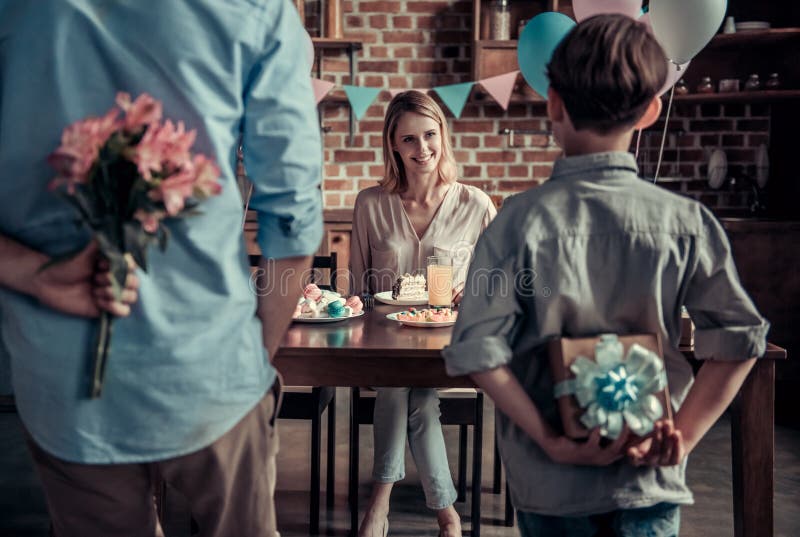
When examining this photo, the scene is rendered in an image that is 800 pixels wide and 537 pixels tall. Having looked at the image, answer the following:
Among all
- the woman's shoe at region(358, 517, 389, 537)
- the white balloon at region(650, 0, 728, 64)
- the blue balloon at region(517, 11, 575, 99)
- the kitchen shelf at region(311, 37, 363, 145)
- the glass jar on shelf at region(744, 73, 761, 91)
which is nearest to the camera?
the woman's shoe at region(358, 517, 389, 537)

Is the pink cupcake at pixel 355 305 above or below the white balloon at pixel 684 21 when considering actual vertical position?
below

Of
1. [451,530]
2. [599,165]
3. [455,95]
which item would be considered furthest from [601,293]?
[455,95]

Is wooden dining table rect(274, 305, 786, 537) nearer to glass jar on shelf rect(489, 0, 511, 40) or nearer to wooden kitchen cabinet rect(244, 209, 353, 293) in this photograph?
wooden kitchen cabinet rect(244, 209, 353, 293)

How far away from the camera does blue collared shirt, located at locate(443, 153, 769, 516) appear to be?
1.03 meters

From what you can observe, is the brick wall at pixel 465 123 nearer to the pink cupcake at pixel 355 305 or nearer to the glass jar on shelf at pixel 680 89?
the glass jar on shelf at pixel 680 89

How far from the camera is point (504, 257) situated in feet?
3.45

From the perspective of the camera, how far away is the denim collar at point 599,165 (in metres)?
1.05

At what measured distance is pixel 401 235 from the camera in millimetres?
2639

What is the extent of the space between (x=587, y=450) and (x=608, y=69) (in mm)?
499

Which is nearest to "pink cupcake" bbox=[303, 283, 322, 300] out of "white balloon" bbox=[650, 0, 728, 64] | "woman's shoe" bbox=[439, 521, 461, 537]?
"woman's shoe" bbox=[439, 521, 461, 537]

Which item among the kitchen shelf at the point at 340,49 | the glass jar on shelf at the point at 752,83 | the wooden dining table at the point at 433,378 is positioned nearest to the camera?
the wooden dining table at the point at 433,378

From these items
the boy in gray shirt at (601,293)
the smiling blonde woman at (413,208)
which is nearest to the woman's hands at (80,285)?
the boy in gray shirt at (601,293)

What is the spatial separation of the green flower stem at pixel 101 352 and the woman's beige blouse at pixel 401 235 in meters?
1.77

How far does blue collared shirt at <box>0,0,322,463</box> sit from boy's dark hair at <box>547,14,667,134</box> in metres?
0.38
